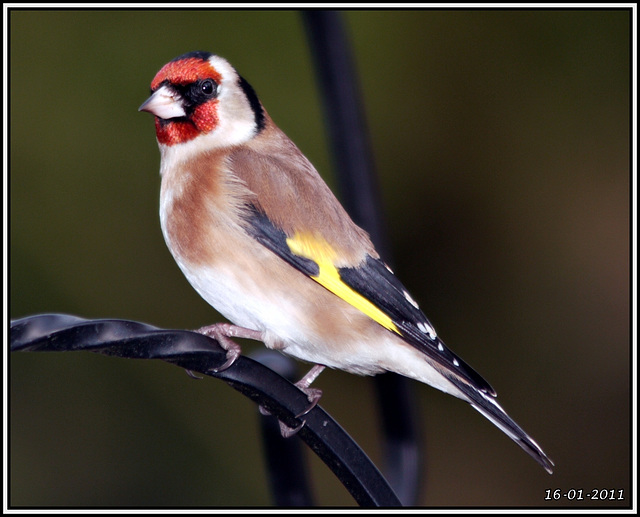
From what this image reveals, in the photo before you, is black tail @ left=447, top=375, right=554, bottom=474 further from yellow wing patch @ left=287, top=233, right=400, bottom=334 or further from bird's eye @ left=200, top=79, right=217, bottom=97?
bird's eye @ left=200, top=79, right=217, bottom=97

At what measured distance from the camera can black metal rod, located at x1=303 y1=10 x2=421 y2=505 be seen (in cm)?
170

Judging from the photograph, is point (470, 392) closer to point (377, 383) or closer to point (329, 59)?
point (377, 383)

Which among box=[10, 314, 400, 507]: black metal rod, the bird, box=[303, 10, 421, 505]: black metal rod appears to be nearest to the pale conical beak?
the bird

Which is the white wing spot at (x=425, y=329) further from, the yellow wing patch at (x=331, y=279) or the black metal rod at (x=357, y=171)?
the black metal rod at (x=357, y=171)

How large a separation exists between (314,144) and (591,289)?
1.09 metres

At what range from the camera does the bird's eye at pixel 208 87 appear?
1.75 m

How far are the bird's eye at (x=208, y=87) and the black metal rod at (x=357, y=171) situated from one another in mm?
211

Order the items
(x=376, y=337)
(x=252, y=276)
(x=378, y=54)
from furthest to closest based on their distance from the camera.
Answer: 1. (x=378, y=54)
2. (x=376, y=337)
3. (x=252, y=276)

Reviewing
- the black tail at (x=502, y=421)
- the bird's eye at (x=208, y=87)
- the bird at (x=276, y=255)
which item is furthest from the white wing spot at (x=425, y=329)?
the bird's eye at (x=208, y=87)

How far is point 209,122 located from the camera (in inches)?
70.5

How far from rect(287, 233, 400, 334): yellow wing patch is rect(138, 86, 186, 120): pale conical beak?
33 cm

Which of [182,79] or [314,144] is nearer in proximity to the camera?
[182,79]

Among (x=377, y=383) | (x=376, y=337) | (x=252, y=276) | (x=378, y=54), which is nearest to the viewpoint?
(x=252, y=276)

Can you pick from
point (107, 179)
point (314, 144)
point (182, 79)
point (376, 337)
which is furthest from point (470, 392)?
point (107, 179)
